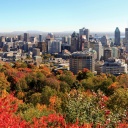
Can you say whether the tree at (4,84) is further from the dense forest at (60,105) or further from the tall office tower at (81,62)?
the tall office tower at (81,62)

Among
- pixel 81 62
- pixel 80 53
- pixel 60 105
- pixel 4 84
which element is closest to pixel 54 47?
pixel 80 53

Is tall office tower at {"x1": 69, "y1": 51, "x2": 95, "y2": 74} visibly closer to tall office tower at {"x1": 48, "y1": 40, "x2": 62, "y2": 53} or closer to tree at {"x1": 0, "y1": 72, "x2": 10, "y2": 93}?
tree at {"x1": 0, "y1": 72, "x2": 10, "y2": 93}

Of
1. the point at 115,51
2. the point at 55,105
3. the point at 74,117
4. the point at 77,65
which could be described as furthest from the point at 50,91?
the point at 115,51

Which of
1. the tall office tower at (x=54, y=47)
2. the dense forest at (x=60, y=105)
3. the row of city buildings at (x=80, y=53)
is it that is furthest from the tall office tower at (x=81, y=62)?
the tall office tower at (x=54, y=47)

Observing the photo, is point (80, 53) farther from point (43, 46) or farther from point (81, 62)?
point (43, 46)

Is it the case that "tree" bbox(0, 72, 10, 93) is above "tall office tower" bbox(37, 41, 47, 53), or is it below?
below

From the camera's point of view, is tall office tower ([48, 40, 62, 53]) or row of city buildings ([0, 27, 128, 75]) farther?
tall office tower ([48, 40, 62, 53])

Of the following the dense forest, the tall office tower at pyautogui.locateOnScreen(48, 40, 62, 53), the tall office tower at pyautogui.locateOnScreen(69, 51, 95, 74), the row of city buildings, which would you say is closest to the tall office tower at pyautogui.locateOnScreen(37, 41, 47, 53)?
the row of city buildings

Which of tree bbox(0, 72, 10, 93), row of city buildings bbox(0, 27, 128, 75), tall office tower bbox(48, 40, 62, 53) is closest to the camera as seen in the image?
tree bbox(0, 72, 10, 93)
